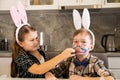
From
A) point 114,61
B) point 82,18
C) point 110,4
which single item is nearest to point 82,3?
point 110,4

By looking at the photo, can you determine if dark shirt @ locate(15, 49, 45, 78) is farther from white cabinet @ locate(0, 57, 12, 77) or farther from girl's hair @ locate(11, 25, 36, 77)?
white cabinet @ locate(0, 57, 12, 77)

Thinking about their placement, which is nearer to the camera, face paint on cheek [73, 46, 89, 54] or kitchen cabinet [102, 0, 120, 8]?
face paint on cheek [73, 46, 89, 54]

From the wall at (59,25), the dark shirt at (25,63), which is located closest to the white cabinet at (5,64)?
the wall at (59,25)

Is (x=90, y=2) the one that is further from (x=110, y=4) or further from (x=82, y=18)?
(x=82, y=18)

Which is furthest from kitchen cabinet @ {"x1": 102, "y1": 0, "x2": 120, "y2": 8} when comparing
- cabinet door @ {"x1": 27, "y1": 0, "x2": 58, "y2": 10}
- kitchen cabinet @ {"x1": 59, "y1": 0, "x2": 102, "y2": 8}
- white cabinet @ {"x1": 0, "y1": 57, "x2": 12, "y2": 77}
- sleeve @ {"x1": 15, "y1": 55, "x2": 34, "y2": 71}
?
sleeve @ {"x1": 15, "y1": 55, "x2": 34, "y2": 71}

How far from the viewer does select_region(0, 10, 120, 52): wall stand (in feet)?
10.1

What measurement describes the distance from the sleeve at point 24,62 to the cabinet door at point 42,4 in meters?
1.66

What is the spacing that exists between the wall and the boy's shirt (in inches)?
69.8

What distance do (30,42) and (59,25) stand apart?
1.86m

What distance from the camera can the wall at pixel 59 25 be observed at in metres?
3.09

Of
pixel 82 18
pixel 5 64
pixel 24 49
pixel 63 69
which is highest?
pixel 82 18

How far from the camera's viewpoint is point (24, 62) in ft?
4.17

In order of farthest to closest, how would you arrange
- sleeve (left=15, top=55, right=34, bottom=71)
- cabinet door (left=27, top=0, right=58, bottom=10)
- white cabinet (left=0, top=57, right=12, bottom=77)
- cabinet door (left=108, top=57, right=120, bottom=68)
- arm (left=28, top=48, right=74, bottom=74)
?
cabinet door (left=27, top=0, right=58, bottom=10)
white cabinet (left=0, top=57, right=12, bottom=77)
cabinet door (left=108, top=57, right=120, bottom=68)
sleeve (left=15, top=55, right=34, bottom=71)
arm (left=28, top=48, right=74, bottom=74)

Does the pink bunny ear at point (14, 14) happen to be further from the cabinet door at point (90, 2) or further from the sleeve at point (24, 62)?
the cabinet door at point (90, 2)
